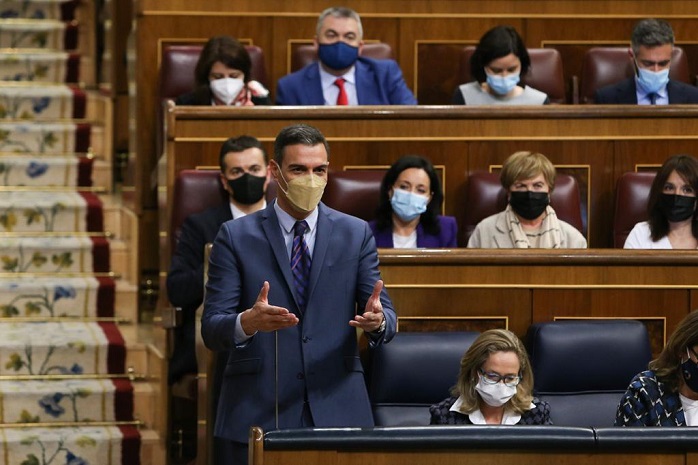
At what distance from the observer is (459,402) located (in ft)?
6.11

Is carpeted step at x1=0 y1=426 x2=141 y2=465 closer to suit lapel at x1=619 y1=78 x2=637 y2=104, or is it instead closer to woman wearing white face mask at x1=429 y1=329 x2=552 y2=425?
woman wearing white face mask at x1=429 y1=329 x2=552 y2=425

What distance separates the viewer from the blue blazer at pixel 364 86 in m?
2.94

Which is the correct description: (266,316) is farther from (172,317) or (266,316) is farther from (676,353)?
(172,317)

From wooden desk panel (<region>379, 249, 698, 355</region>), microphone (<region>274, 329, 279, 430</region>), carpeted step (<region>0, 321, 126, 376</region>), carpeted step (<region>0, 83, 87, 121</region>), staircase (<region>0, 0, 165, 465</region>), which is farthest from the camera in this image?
carpeted step (<region>0, 83, 87, 121</region>)

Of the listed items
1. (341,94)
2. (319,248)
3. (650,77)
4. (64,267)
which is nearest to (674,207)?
(650,77)

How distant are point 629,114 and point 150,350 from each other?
0.99m

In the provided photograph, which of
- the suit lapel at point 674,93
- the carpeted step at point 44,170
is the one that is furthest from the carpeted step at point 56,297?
the suit lapel at point 674,93

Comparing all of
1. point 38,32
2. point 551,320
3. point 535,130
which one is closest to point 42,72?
point 38,32

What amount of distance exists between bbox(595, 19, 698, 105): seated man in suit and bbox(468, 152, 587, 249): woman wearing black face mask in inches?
21.9

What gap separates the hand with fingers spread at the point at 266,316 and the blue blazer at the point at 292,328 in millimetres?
97

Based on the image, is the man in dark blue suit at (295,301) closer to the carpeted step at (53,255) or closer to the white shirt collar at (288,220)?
the white shirt collar at (288,220)

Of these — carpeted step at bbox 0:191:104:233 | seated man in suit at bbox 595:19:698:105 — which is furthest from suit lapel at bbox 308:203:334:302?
carpeted step at bbox 0:191:104:233

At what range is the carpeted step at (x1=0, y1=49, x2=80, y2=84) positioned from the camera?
11.4ft

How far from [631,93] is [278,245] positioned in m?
1.44
